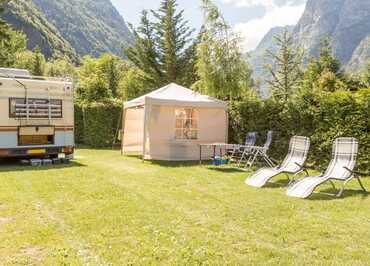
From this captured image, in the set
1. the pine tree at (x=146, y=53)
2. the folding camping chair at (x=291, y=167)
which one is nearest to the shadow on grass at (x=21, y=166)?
the folding camping chair at (x=291, y=167)

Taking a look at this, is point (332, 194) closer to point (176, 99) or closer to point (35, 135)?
point (176, 99)

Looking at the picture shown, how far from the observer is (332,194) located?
22.7 feet

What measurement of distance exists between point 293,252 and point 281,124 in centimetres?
744

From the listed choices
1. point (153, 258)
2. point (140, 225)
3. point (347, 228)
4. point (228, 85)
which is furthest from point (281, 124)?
point (153, 258)

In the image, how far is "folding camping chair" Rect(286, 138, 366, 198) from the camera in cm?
675

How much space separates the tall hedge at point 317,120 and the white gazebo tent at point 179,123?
0.94 m

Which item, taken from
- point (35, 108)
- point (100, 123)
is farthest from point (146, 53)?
point (35, 108)

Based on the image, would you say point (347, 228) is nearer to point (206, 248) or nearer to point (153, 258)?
point (206, 248)

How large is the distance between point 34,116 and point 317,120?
7707 millimetres

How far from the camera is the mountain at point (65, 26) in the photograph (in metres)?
77.8

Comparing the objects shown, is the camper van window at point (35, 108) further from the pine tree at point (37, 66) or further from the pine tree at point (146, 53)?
the pine tree at point (37, 66)

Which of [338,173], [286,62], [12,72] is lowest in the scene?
[338,173]

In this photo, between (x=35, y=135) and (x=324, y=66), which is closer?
(x=35, y=135)

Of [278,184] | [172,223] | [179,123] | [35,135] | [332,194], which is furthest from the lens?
[179,123]
